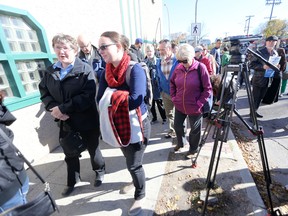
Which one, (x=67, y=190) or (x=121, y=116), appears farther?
(x=67, y=190)

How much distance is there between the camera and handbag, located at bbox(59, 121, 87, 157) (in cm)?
204

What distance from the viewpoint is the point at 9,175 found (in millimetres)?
1222

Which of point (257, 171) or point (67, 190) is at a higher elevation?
point (67, 190)

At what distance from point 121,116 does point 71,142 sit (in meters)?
0.82

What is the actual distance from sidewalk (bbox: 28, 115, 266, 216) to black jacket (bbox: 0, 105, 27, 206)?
3.62 ft

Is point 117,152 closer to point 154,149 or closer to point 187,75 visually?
point 154,149

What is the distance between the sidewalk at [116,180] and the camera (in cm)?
216

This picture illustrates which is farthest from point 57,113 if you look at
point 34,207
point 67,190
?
point 67,190

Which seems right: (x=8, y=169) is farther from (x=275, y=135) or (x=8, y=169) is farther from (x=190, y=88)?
(x=275, y=135)

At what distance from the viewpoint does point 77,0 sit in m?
3.87

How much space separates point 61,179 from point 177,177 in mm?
1780

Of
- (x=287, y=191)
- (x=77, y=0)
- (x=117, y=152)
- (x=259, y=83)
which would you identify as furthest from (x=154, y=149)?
(x=77, y=0)

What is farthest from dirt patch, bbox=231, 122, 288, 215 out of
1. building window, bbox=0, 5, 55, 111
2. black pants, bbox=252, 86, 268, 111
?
building window, bbox=0, 5, 55, 111

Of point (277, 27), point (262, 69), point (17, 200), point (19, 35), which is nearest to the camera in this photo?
point (17, 200)
